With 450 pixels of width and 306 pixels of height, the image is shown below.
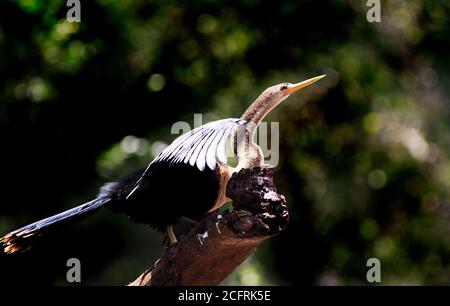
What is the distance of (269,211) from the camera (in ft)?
7.54

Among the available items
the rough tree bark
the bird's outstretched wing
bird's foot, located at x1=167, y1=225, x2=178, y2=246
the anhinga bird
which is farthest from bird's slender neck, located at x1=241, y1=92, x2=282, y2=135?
bird's foot, located at x1=167, y1=225, x2=178, y2=246

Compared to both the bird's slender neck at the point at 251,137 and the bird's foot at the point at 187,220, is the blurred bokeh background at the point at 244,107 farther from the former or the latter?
the bird's slender neck at the point at 251,137

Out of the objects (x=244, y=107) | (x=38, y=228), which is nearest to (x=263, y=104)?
(x=38, y=228)

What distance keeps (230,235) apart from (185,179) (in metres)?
0.37

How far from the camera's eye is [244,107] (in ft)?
15.5

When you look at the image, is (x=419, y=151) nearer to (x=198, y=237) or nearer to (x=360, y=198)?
(x=360, y=198)

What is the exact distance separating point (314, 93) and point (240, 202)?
292cm

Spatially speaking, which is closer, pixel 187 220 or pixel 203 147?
pixel 203 147

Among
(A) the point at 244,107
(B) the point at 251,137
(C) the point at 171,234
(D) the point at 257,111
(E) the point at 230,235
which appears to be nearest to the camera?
(E) the point at 230,235

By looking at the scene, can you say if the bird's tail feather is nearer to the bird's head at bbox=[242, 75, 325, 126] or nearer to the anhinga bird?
the anhinga bird

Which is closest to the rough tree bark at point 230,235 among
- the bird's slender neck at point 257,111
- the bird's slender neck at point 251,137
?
the bird's slender neck at point 251,137

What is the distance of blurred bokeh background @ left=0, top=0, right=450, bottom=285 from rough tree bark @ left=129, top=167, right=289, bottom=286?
1983 mm

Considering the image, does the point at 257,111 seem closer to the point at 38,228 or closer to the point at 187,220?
the point at 187,220
